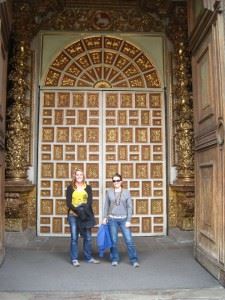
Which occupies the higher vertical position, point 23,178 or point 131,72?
point 131,72

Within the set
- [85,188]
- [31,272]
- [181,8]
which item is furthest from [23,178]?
[181,8]

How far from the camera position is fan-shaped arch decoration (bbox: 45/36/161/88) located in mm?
9531

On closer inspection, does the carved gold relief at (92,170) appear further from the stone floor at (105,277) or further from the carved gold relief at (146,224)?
the stone floor at (105,277)

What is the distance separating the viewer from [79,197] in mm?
6422

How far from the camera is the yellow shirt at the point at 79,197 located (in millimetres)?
6395

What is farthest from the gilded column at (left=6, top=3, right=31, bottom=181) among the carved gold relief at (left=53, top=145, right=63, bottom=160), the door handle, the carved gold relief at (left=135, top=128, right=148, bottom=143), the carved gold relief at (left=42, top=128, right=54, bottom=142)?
the door handle

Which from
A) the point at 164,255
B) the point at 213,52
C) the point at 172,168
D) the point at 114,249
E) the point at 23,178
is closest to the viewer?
the point at 213,52

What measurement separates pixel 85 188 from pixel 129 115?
338 centimetres

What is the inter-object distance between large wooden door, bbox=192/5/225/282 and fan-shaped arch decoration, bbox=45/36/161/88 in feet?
9.63

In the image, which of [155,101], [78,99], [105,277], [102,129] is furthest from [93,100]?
[105,277]

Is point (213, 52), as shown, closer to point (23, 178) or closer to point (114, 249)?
point (114, 249)

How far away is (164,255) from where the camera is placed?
7070 mm

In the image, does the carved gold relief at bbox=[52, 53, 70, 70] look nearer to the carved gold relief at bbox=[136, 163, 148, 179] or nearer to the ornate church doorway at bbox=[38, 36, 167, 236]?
the ornate church doorway at bbox=[38, 36, 167, 236]

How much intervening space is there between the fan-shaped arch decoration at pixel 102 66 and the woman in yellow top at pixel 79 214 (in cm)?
365
